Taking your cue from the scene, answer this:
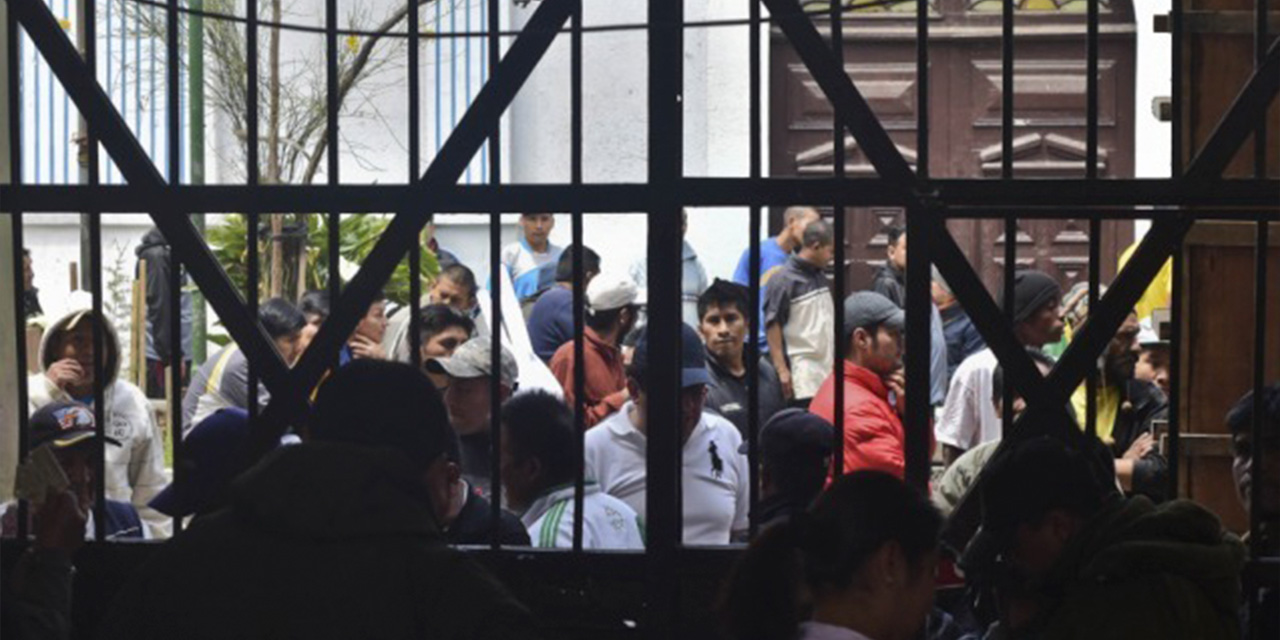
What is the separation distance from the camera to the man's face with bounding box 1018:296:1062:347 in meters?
8.13

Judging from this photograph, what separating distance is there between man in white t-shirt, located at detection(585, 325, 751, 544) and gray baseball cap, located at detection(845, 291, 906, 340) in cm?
67

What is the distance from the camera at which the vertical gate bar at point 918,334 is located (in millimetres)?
5027

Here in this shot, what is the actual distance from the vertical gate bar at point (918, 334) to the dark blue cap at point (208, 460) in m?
1.57

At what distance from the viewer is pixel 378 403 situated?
3820 mm

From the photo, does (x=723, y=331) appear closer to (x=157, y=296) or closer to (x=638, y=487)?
(x=638, y=487)

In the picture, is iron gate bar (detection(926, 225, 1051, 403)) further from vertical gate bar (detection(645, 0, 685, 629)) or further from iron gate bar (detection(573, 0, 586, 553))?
iron gate bar (detection(573, 0, 586, 553))

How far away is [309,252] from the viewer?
39.7ft

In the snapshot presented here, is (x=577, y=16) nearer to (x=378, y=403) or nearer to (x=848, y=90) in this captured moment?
(x=848, y=90)

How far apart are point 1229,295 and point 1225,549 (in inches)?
97.9

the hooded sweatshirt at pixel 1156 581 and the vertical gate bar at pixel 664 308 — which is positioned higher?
the vertical gate bar at pixel 664 308

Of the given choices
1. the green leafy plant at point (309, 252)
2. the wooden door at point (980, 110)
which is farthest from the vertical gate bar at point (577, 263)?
the wooden door at point (980, 110)

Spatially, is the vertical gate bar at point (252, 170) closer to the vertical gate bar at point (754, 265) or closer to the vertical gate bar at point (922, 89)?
the vertical gate bar at point (754, 265)

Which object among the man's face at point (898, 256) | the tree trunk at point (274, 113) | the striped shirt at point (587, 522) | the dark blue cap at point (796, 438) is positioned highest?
the tree trunk at point (274, 113)

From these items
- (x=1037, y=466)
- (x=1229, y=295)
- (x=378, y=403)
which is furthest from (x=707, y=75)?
(x=378, y=403)
